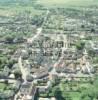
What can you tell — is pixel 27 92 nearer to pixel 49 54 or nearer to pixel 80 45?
pixel 49 54

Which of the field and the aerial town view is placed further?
the field

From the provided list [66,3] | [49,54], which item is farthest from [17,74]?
[66,3]

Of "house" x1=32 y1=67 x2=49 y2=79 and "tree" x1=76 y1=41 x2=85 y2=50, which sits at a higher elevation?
"tree" x1=76 y1=41 x2=85 y2=50

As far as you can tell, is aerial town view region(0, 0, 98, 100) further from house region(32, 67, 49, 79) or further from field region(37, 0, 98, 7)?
field region(37, 0, 98, 7)

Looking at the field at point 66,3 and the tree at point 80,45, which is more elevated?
the field at point 66,3

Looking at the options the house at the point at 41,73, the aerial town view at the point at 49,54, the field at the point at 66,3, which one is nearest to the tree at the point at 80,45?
the aerial town view at the point at 49,54

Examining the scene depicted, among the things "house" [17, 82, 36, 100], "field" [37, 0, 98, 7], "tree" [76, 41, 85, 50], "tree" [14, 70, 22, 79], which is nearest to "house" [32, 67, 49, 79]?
"tree" [14, 70, 22, 79]

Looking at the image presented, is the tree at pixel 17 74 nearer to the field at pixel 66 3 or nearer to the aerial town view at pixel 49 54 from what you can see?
the aerial town view at pixel 49 54

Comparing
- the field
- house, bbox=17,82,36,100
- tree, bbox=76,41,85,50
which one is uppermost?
the field

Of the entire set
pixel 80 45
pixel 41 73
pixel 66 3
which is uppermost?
pixel 66 3

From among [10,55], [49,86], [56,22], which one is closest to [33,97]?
[49,86]
